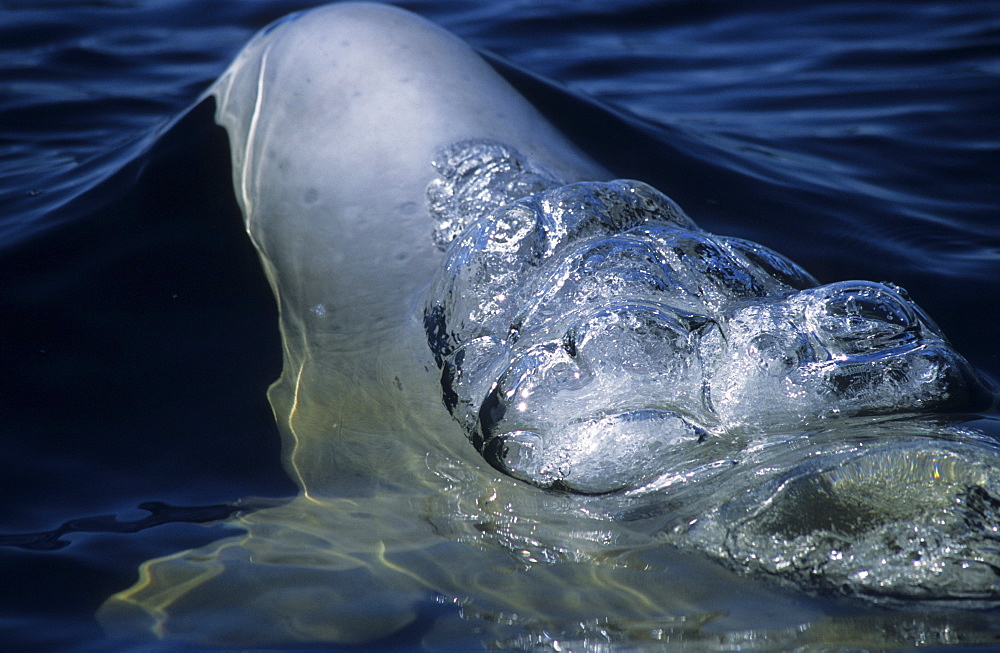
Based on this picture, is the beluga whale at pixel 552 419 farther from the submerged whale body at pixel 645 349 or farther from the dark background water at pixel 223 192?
the dark background water at pixel 223 192

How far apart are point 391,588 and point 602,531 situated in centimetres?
34

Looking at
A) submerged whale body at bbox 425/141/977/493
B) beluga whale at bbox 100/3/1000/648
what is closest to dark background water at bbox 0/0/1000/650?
beluga whale at bbox 100/3/1000/648

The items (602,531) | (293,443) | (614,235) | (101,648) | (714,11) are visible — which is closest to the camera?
(101,648)

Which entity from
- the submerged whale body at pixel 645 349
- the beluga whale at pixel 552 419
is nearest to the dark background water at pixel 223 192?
the beluga whale at pixel 552 419

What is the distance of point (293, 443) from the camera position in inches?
70.7

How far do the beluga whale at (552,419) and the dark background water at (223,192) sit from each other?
0.14m

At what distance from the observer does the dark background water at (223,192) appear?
1713 millimetres

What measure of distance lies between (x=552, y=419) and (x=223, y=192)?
4.85ft

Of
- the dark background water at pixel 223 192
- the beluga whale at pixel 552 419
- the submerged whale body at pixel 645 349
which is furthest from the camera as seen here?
the dark background water at pixel 223 192

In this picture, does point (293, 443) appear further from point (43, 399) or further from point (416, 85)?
point (416, 85)

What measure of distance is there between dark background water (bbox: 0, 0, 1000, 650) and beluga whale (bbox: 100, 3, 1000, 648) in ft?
0.47

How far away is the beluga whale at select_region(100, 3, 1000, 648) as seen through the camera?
49.4 inches

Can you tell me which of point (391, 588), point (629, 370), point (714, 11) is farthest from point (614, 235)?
point (714, 11)

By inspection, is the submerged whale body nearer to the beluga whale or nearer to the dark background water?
the beluga whale
